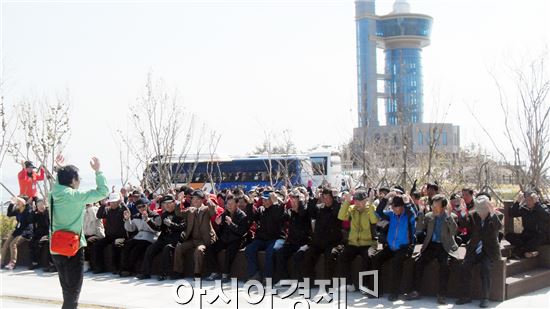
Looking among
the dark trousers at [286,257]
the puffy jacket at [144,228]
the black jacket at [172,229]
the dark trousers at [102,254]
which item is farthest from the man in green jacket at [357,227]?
the dark trousers at [102,254]

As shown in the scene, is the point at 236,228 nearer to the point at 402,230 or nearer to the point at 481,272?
the point at 402,230

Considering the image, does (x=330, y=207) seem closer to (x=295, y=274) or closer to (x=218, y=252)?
(x=295, y=274)

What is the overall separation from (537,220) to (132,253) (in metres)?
6.51

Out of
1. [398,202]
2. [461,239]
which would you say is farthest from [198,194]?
[461,239]

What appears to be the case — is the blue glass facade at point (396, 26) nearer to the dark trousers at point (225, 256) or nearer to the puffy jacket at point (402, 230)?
the dark trousers at point (225, 256)

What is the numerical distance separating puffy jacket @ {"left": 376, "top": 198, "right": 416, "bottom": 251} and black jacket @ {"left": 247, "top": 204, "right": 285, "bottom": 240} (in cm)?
183

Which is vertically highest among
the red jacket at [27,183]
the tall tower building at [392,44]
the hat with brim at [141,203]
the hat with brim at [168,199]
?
the tall tower building at [392,44]

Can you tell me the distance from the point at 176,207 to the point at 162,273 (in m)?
1.11

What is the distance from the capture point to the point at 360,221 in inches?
341

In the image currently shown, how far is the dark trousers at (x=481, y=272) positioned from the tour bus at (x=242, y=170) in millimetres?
18178

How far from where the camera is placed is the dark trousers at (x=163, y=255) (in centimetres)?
995

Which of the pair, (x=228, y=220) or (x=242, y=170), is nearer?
(x=228, y=220)

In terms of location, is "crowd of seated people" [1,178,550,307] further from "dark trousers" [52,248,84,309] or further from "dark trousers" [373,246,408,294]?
"dark trousers" [52,248,84,309]

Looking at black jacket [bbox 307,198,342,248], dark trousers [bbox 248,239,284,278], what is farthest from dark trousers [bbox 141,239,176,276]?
black jacket [bbox 307,198,342,248]
